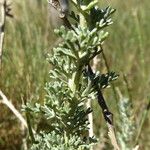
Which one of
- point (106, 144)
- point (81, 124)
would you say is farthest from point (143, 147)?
point (81, 124)

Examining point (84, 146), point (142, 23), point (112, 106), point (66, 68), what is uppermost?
point (142, 23)

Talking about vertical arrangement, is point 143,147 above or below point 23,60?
below

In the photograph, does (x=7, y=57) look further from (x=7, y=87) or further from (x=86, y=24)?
(x=86, y=24)

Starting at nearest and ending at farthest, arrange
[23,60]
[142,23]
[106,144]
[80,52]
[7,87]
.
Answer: [80,52]
[7,87]
[106,144]
[23,60]
[142,23]

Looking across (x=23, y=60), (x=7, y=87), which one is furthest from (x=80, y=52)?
(x=23, y=60)

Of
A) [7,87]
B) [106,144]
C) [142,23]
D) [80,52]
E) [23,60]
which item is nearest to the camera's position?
[80,52]

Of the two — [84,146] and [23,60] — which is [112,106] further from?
[84,146]

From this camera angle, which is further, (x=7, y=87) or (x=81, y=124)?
(x=7, y=87)
